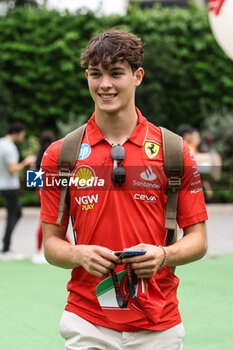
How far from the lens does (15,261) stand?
10.2m

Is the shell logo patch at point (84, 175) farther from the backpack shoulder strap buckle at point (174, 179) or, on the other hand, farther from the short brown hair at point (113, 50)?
the short brown hair at point (113, 50)

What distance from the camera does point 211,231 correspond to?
45.0 feet

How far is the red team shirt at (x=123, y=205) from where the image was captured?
2906mm

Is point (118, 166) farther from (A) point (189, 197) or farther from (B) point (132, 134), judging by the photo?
(A) point (189, 197)

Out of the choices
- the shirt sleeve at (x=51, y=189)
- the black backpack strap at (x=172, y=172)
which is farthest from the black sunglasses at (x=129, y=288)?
the shirt sleeve at (x=51, y=189)

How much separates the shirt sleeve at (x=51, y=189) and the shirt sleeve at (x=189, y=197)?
0.51m

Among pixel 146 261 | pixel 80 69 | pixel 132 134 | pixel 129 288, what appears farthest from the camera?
pixel 80 69

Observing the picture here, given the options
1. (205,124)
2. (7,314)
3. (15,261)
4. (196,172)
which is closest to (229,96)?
(205,124)

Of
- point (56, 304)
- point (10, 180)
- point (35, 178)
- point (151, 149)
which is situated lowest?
point (56, 304)

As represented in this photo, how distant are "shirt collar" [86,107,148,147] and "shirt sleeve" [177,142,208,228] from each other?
0.66 ft

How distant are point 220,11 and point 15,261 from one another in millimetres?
5951

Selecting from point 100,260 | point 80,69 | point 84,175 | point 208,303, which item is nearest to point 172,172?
point 84,175

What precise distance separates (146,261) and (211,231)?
11246mm

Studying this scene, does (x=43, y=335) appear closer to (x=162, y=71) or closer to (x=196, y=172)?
(x=196, y=172)
